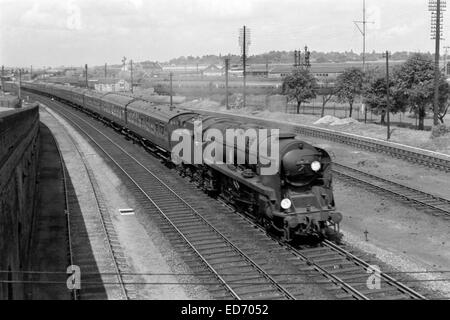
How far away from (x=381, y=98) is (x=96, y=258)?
1377 inches

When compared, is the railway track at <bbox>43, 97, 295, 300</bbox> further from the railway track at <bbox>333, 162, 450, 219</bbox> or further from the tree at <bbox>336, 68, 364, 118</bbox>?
the tree at <bbox>336, 68, 364, 118</bbox>

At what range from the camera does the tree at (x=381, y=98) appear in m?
41.7

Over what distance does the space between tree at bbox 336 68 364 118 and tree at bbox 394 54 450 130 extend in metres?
10.3

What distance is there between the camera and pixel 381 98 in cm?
4341

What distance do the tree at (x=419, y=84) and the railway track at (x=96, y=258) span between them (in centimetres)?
2784

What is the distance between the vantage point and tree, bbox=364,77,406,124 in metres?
41.7

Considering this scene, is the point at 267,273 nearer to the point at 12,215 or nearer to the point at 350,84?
the point at 12,215

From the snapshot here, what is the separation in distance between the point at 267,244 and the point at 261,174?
2118 mm

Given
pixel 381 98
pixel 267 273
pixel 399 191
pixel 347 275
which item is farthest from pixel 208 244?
pixel 381 98

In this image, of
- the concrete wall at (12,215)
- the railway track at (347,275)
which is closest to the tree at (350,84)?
the railway track at (347,275)

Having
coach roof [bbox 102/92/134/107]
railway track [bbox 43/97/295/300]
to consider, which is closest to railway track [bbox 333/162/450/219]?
railway track [bbox 43/97/295/300]

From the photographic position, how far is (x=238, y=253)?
14133 millimetres

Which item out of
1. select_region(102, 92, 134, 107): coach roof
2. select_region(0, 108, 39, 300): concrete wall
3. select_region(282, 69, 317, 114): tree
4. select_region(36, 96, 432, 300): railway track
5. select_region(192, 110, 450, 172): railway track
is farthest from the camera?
select_region(282, 69, 317, 114): tree

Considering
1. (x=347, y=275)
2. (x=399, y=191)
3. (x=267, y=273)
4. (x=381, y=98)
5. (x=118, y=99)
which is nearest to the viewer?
(x=347, y=275)
